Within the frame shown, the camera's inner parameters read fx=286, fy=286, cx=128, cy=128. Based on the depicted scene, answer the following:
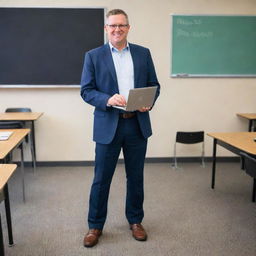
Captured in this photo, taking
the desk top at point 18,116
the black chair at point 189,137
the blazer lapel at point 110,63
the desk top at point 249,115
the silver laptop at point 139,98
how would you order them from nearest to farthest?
1. the silver laptop at point 139,98
2. the blazer lapel at point 110,63
3. the desk top at point 18,116
4. the desk top at point 249,115
5. the black chair at point 189,137

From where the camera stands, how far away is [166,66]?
4.23 metres

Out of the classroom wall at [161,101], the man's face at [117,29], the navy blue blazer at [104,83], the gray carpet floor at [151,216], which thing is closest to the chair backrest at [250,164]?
the gray carpet floor at [151,216]

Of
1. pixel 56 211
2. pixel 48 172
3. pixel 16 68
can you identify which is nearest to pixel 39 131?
pixel 48 172

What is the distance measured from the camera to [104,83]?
2.08 m

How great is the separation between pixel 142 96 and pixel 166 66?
247 centimetres

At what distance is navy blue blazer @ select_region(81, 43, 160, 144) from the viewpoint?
81.1 inches

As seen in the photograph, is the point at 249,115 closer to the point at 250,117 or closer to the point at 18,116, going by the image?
the point at 250,117

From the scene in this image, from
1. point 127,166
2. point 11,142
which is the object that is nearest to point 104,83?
point 127,166

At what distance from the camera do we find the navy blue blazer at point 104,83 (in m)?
2.06

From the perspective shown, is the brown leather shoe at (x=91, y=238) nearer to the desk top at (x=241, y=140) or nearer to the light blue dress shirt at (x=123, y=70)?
the light blue dress shirt at (x=123, y=70)

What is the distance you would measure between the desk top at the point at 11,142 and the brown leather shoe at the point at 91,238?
2.94ft

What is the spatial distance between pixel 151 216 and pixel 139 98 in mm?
1368

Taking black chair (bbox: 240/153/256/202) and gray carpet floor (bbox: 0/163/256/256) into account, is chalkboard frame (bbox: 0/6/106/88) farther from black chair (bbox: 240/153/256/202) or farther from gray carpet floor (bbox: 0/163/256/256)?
black chair (bbox: 240/153/256/202)

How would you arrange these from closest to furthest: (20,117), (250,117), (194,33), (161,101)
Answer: (20,117), (250,117), (194,33), (161,101)
